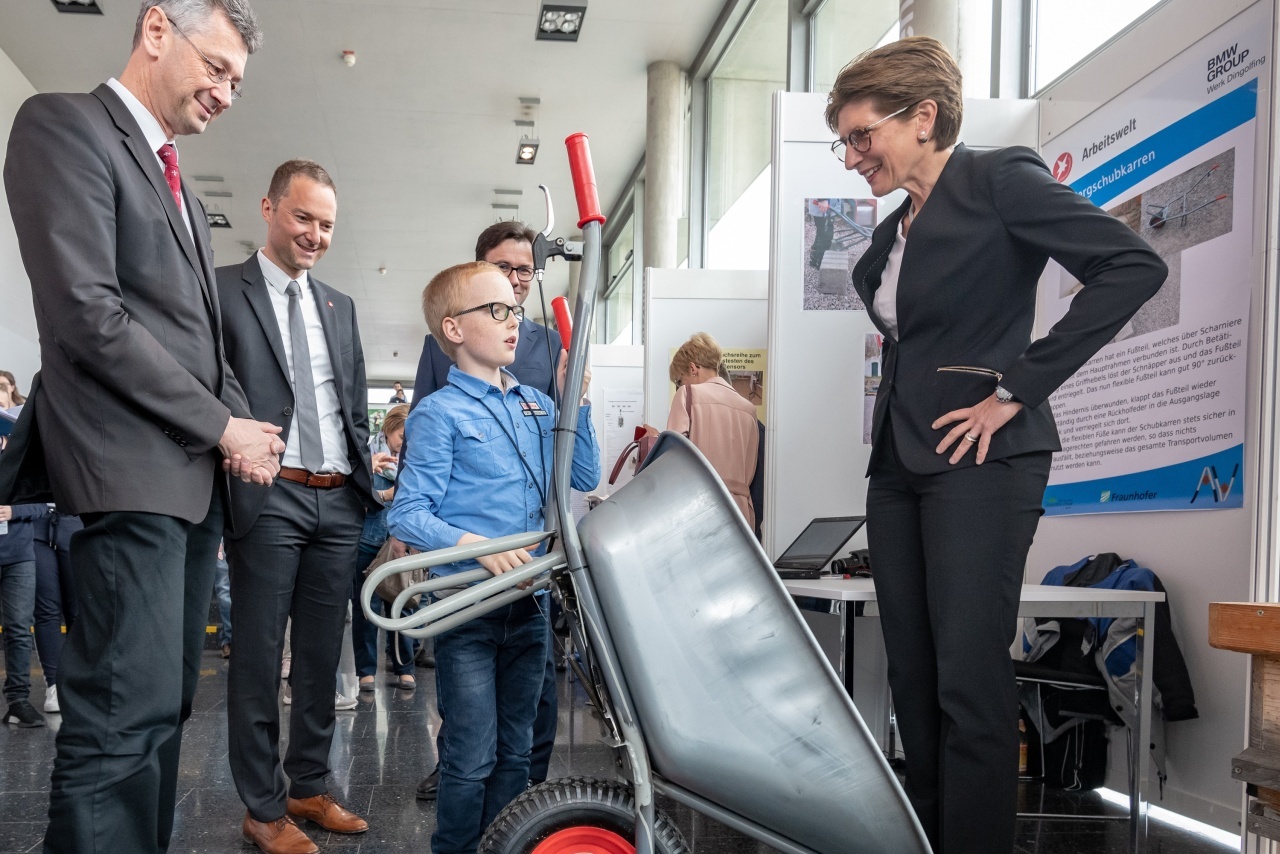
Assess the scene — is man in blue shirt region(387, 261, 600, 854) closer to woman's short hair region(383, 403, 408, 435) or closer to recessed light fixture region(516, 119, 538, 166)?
woman's short hair region(383, 403, 408, 435)

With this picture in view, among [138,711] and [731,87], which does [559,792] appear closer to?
[138,711]

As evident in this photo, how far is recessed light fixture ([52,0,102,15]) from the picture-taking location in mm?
7613

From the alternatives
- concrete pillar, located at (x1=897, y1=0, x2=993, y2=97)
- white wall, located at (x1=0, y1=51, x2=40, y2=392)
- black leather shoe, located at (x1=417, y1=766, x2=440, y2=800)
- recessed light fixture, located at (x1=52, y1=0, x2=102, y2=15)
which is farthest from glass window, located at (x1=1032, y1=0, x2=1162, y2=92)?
white wall, located at (x1=0, y1=51, x2=40, y2=392)

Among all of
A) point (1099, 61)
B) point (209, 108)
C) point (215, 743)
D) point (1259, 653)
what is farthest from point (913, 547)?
point (215, 743)

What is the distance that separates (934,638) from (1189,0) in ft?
6.76

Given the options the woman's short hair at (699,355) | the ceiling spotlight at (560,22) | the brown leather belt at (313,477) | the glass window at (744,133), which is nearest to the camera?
the brown leather belt at (313,477)

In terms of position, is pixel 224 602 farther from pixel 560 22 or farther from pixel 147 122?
pixel 560 22

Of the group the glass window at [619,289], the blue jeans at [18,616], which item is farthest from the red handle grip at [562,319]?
the glass window at [619,289]

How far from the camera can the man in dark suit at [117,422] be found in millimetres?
1566

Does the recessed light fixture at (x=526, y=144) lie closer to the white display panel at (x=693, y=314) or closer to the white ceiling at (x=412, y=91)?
the white ceiling at (x=412, y=91)

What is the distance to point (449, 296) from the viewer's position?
2.12m

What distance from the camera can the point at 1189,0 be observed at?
279cm

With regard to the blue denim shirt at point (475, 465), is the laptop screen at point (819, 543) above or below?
below

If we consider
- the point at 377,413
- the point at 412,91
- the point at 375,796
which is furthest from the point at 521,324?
the point at 377,413
